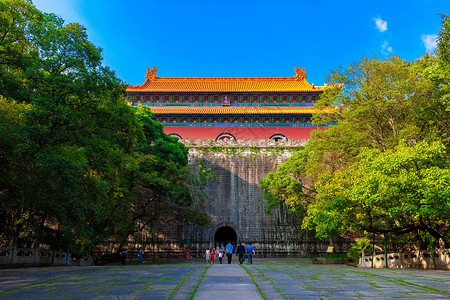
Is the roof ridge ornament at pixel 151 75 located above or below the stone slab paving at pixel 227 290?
above

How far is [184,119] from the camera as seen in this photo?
90.8 ft

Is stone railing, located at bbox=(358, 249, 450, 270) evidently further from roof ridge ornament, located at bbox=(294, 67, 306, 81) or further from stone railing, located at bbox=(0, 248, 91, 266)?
roof ridge ornament, located at bbox=(294, 67, 306, 81)

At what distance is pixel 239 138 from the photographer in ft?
89.2

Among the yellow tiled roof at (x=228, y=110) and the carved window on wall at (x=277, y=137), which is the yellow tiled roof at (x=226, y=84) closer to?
the yellow tiled roof at (x=228, y=110)

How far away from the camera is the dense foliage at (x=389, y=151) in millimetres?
10117

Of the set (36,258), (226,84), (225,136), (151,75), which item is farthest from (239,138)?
(36,258)

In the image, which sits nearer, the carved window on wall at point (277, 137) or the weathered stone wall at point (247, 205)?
the weathered stone wall at point (247, 205)

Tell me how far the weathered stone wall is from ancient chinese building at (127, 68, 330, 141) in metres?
2.04

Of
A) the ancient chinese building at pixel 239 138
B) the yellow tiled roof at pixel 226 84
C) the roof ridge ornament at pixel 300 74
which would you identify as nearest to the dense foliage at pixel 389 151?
the ancient chinese building at pixel 239 138

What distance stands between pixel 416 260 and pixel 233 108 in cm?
1892

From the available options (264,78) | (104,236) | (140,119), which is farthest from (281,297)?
→ (264,78)

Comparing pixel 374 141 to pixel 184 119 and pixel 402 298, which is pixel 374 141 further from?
pixel 184 119

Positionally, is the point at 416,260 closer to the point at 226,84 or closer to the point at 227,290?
the point at 227,290

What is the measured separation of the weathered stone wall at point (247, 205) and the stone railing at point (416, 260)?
8.63 m
